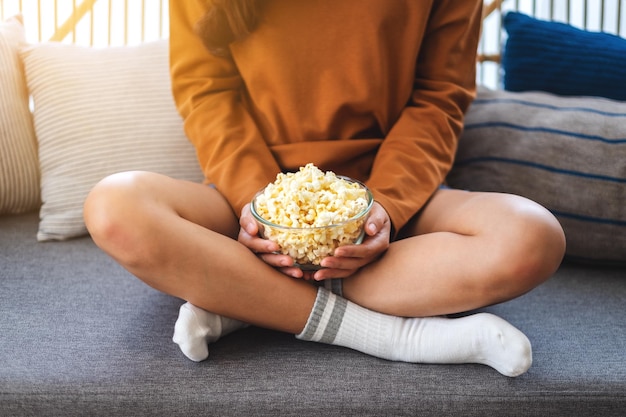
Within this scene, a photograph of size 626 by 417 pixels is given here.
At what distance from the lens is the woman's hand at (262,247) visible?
914mm

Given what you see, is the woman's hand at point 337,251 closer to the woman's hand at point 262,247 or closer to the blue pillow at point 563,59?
the woman's hand at point 262,247

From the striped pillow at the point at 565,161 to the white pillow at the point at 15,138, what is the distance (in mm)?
956

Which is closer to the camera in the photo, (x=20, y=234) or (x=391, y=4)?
(x=391, y=4)

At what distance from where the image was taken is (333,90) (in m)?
1.17

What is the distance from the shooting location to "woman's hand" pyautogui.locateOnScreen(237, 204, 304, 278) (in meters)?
0.91

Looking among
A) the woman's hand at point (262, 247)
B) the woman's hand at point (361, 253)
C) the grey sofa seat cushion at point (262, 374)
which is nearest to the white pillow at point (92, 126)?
the grey sofa seat cushion at point (262, 374)

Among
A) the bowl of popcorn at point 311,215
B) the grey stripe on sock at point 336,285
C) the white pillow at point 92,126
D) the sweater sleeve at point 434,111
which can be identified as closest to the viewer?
the bowl of popcorn at point 311,215

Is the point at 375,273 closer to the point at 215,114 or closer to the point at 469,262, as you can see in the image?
the point at 469,262

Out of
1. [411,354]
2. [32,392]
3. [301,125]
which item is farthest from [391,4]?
[32,392]

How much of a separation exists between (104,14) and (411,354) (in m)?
1.24

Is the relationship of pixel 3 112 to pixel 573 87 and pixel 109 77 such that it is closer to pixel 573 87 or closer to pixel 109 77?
pixel 109 77

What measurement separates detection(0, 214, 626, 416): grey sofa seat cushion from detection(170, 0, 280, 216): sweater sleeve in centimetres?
26

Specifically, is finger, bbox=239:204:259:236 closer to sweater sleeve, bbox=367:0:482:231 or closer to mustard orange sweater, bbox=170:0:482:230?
mustard orange sweater, bbox=170:0:482:230

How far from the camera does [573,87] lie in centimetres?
Result: 142
